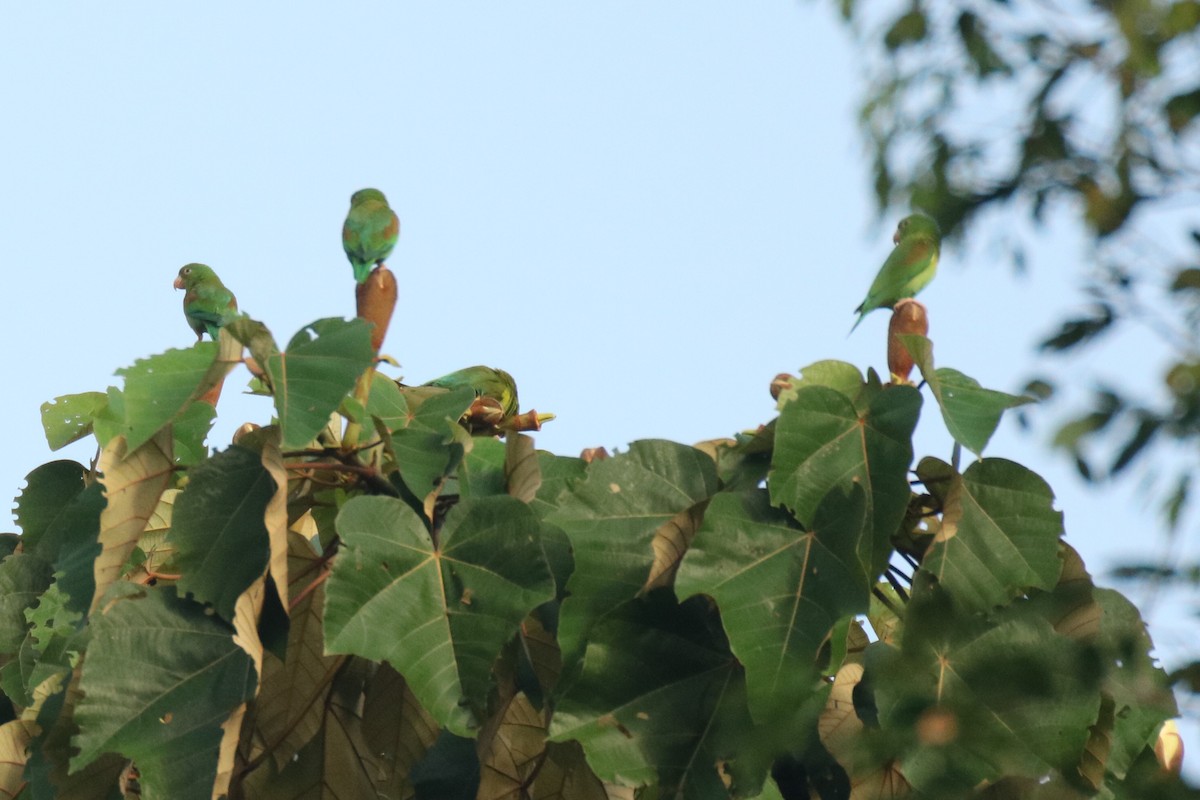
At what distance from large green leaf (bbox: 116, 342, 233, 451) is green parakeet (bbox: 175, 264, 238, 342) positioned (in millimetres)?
958

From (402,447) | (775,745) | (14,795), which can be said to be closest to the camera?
(775,745)

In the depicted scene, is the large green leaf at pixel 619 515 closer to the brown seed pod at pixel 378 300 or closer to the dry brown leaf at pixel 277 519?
the dry brown leaf at pixel 277 519

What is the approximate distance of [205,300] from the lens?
3100 millimetres

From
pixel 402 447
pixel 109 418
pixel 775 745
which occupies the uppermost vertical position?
pixel 109 418

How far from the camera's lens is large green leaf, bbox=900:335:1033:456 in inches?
80.8

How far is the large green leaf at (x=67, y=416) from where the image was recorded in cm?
248

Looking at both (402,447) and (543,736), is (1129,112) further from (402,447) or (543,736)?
(543,736)

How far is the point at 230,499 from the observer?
2088 mm

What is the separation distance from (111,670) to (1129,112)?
1.50m

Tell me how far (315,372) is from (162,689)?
486 mm

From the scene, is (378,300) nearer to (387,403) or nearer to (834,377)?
(387,403)

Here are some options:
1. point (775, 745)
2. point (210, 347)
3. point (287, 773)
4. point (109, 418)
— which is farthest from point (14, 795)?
point (775, 745)

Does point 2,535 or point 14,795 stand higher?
point 2,535

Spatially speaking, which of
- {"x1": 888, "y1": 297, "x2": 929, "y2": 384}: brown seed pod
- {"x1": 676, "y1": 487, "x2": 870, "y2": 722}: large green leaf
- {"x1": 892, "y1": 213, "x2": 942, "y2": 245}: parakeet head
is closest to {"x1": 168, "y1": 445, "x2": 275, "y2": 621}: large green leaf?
{"x1": 676, "y1": 487, "x2": 870, "y2": 722}: large green leaf
